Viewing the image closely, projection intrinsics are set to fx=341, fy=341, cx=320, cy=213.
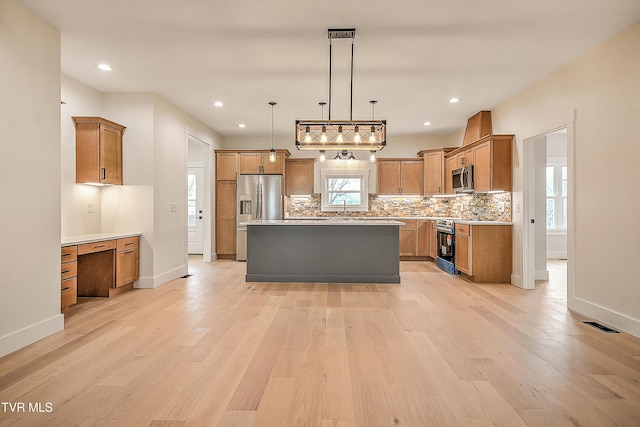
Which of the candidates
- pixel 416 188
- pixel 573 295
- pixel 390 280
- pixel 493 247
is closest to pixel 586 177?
pixel 573 295

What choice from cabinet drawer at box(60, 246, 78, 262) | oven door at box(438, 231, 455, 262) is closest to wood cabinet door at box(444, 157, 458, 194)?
oven door at box(438, 231, 455, 262)

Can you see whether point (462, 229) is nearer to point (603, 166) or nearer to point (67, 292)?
point (603, 166)

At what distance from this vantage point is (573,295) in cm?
374

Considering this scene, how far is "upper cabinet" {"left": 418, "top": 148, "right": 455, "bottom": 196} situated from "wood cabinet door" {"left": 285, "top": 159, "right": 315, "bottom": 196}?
2482 mm

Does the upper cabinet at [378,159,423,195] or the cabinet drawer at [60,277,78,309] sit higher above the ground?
the upper cabinet at [378,159,423,195]

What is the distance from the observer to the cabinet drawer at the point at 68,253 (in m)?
3.49

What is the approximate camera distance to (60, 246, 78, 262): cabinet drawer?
3.49 meters

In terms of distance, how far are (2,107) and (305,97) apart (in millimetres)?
3433

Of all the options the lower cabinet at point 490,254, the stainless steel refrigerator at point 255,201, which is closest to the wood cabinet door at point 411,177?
the lower cabinet at point 490,254

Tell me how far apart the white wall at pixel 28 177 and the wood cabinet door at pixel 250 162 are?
→ 430 centimetres

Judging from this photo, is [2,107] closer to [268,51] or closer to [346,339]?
[268,51]

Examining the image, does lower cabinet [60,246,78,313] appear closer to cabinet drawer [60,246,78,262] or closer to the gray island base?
cabinet drawer [60,246,78,262]

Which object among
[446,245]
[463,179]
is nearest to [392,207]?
[446,245]

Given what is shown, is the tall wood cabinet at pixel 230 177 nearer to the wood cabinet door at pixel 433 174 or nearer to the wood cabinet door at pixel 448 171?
the wood cabinet door at pixel 433 174
